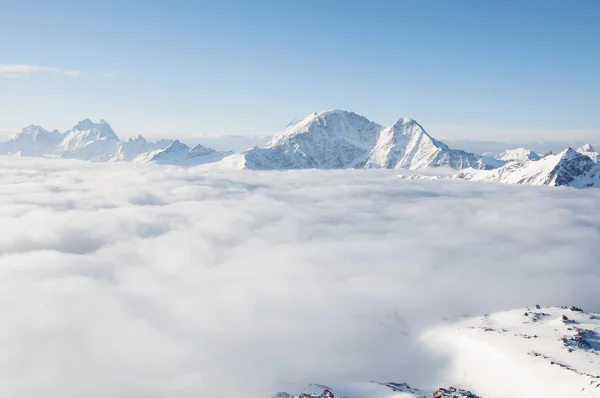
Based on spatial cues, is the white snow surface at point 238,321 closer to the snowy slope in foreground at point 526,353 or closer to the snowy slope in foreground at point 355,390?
the snowy slope in foreground at point 526,353

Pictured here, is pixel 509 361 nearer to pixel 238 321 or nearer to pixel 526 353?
pixel 526 353

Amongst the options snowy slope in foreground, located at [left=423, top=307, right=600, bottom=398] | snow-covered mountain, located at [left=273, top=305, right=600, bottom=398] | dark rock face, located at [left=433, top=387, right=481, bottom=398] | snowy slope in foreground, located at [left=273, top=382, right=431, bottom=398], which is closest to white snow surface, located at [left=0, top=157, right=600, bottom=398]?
snow-covered mountain, located at [left=273, top=305, right=600, bottom=398]

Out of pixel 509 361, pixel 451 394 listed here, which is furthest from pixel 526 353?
pixel 451 394

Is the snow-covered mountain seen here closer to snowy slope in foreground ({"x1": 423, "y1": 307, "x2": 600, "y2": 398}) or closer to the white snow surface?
snowy slope in foreground ({"x1": 423, "y1": 307, "x2": 600, "y2": 398})

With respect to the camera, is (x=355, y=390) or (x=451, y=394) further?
(x=355, y=390)

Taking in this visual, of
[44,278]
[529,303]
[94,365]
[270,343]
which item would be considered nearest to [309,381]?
[270,343]

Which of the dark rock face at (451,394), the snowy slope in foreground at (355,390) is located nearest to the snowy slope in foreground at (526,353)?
the dark rock face at (451,394)

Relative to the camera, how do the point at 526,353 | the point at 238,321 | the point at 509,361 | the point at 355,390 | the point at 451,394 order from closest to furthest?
the point at 451,394, the point at 355,390, the point at 509,361, the point at 526,353, the point at 238,321

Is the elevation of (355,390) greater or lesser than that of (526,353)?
lesser
